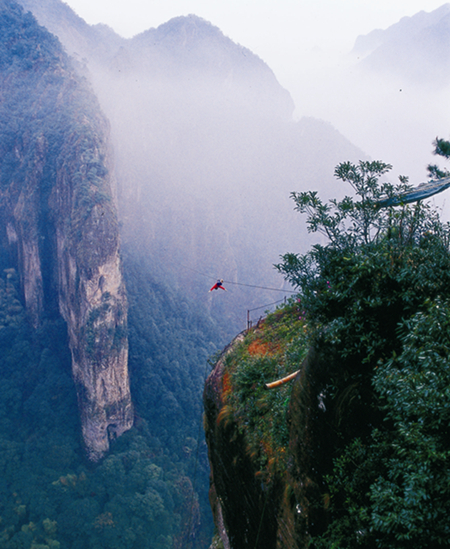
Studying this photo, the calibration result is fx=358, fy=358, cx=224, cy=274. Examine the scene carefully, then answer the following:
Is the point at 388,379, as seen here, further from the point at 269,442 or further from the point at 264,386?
the point at 264,386

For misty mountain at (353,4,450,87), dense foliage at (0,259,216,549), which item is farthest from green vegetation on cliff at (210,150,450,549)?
misty mountain at (353,4,450,87)

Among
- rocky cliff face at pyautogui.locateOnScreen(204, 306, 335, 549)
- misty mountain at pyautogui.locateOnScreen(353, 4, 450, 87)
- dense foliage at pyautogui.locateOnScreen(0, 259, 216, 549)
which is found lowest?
dense foliage at pyautogui.locateOnScreen(0, 259, 216, 549)

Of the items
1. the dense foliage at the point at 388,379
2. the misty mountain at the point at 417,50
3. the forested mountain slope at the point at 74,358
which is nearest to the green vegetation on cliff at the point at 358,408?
the dense foliage at the point at 388,379

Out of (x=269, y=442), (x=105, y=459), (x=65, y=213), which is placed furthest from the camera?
(x=65, y=213)

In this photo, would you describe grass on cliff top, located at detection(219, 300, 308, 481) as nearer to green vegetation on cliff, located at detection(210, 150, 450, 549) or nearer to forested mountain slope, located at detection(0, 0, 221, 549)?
green vegetation on cliff, located at detection(210, 150, 450, 549)

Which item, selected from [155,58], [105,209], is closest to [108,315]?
[105,209]

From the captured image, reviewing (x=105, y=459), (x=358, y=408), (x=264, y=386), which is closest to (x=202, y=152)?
(x=105, y=459)

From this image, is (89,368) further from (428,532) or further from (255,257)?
(255,257)
